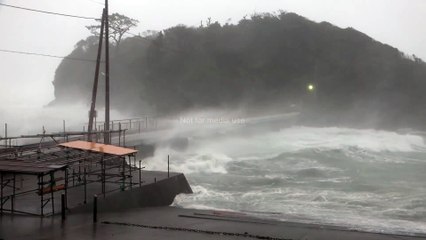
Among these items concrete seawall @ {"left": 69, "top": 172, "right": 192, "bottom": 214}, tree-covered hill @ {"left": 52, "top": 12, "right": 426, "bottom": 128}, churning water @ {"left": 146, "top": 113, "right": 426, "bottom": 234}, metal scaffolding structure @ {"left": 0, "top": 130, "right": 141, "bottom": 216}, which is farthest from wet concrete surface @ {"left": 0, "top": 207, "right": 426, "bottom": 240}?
tree-covered hill @ {"left": 52, "top": 12, "right": 426, "bottom": 128}

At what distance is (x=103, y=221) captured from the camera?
1227 centimetres

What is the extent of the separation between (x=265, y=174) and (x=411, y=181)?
335 inches

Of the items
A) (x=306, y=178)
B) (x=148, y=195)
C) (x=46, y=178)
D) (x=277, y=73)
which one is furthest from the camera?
(x=277, y=73)

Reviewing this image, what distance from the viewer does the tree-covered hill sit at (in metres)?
71.1

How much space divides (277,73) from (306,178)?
179ft

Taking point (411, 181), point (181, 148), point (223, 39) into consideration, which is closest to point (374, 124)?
point (223, 39)

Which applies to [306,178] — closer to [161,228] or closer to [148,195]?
[148,195]

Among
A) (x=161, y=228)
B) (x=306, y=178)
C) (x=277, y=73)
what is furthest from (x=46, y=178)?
(x=277, y=73)

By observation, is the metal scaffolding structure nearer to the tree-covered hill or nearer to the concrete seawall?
the concrete seawall

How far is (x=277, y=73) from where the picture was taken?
7800cm

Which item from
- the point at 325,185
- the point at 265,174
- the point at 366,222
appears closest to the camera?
the point at 366,222

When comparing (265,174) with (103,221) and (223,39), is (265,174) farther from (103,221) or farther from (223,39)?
(223,39)

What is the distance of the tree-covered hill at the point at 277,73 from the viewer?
71.1 metres

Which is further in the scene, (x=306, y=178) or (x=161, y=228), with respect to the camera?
(x=306, y=178)
